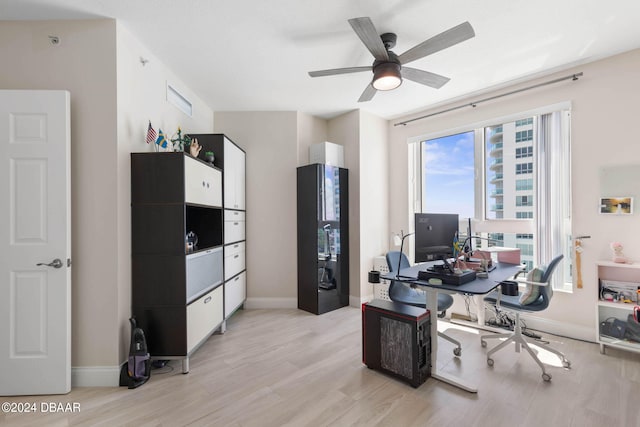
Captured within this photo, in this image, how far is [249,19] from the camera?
2.17 m

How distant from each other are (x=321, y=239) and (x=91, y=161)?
2522mm

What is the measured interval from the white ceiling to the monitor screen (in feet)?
5.16

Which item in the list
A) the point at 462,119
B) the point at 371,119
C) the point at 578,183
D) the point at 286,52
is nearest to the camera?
the point at 286,52

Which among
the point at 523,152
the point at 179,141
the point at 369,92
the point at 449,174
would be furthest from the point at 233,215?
the point at 523,152

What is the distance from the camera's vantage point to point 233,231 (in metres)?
3.47

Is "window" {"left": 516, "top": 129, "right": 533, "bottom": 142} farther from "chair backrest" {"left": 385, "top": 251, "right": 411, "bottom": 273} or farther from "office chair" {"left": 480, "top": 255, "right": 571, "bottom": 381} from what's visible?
"chair backrest" {"left": 385, "top": 251, "right": 411, "bottom": 273}

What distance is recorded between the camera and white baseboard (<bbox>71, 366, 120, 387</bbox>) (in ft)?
6.98

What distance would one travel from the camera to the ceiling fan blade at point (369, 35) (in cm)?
175

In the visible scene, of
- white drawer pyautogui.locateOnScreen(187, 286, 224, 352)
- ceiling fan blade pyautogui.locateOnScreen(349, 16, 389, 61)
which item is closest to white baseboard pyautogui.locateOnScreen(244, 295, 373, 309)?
white drawer pyautogui.locateOnScreen(187, 286, 224, 352)

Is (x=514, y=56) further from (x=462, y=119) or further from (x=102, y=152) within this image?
(x=102, y=152)

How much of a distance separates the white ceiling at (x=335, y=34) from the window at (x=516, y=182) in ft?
2.06

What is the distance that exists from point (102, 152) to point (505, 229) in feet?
12.0

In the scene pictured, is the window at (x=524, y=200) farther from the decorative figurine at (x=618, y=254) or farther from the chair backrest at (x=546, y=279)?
the chair backrest at (x=546, y=279)

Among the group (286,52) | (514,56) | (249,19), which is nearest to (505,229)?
(514,56)
